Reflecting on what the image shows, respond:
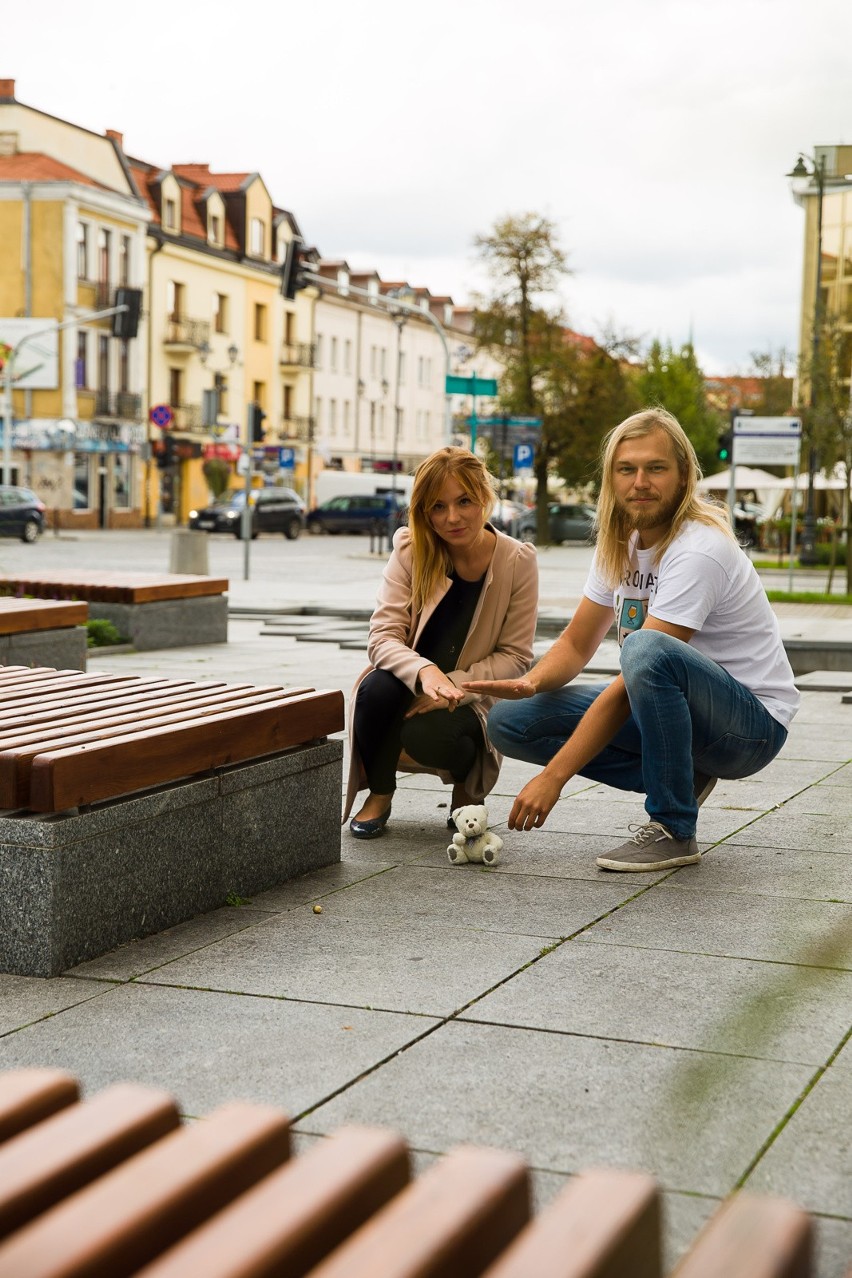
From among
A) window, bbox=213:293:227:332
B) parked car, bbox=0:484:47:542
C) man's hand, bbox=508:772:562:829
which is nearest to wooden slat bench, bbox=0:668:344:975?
man's hand, bbox=508:772:562:829

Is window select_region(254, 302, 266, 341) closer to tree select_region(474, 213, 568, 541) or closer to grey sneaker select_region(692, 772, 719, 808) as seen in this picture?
tree select_region(474, 213, 568, 541)

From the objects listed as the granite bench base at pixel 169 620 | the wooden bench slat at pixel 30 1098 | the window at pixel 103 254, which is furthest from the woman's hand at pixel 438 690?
the window at pixel 103 254

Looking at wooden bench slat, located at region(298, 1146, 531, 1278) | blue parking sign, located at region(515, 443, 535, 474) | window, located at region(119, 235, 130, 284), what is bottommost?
wooden bench slat, located at region(298, 1146, 531, 1278)

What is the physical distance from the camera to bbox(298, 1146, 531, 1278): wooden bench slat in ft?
4.80

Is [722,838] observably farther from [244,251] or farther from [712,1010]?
[244,251]

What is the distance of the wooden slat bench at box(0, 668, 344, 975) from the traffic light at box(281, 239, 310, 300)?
2512cm

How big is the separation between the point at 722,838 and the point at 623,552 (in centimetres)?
117

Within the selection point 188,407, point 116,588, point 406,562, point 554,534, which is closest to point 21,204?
point 188,407

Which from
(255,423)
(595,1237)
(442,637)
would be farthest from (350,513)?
(595,1237)

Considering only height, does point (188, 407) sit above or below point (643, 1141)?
above

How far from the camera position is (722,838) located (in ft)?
19.3

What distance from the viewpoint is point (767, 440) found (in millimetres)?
26625

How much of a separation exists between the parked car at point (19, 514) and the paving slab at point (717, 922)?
37.8m

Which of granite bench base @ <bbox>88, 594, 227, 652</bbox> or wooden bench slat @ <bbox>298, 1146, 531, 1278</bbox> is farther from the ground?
wooden bench slat @ <bbox>298, 1146, 531, 1278</bbox>
